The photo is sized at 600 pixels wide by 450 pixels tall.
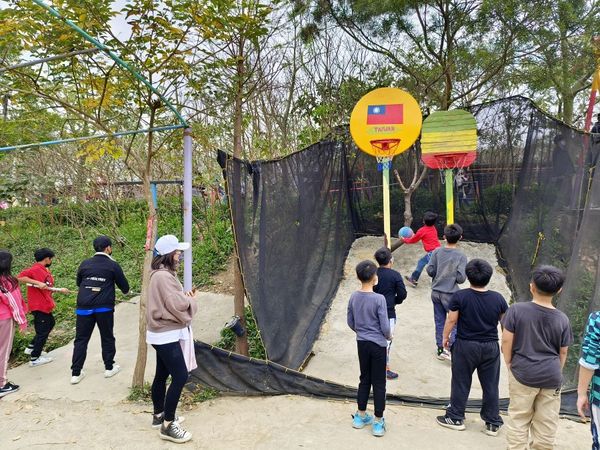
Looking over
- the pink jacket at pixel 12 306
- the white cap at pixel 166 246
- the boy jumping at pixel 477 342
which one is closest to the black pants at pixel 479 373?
the boy jumping at pixel 477 342

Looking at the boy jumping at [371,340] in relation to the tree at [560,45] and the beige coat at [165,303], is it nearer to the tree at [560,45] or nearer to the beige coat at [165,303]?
the beige coat at [165,303]

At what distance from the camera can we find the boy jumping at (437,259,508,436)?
9.39ft

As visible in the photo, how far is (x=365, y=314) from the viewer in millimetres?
2965

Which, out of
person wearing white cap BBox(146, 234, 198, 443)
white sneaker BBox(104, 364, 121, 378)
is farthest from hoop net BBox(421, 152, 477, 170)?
white sneaker BBox(104, 364, 121, 378)

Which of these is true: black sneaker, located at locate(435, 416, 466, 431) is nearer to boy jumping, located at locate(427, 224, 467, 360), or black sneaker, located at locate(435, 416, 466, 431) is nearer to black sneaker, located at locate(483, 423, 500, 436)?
black sneaker, located at locate(483, 423, 500, 436)

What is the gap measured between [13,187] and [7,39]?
22.4ft

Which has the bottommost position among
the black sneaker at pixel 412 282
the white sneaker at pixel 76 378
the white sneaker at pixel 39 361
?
the white sneaker at pixel 39 361

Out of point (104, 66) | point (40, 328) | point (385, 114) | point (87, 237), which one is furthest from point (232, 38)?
point (87, 237)

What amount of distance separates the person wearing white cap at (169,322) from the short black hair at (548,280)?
7.51 ft

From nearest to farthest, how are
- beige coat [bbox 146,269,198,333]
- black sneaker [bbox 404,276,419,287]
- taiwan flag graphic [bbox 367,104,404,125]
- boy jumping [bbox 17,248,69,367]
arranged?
1. beige coat [bbox 146,269,198,333]
2. boy jumping [bbox 17,248,69,367]
3. taiwan flag graphic [bbox 367,104,404,125]
4. black sneaker [bbox 404,276,419,287]

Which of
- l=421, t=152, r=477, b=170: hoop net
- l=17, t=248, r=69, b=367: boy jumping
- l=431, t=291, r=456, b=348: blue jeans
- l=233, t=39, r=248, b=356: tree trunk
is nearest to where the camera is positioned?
l=431, t=291, r=456, b=348: blue jeans

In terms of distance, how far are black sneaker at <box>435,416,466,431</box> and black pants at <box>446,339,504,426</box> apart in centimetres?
4

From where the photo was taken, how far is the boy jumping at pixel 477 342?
2.86 metres

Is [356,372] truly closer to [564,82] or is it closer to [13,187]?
[564,82]
